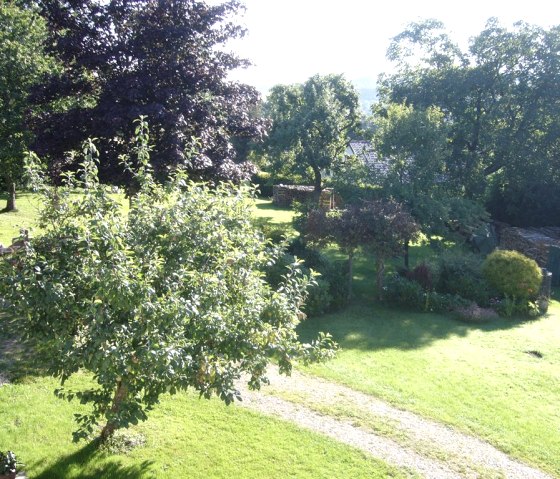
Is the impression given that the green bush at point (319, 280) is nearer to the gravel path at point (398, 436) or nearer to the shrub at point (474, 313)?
the shrub at point (474, 313)

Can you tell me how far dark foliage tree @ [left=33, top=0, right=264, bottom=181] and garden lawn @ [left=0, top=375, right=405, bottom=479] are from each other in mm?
6561

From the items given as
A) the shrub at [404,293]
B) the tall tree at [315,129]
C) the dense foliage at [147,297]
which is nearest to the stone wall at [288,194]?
the tall tree at [315,129]

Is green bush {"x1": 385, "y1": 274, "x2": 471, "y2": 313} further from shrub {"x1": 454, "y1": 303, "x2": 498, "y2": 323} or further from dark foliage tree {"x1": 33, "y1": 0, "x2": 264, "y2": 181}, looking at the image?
dark foliage tree {"x1": 33, "y1": 0, "x2": 264, "y2": 181}

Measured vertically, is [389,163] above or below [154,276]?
above

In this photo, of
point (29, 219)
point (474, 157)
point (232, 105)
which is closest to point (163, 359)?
point (232, 105)

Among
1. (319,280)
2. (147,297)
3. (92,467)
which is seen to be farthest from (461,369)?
(147,297)

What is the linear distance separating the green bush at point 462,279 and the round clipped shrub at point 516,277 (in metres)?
0.42

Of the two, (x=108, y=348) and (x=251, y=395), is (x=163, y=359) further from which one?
(x=251, y=395)

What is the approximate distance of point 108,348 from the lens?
215 inches

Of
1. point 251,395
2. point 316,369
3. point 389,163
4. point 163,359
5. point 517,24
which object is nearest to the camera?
point 163,359

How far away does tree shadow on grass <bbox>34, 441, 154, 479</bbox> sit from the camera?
23.6 feet

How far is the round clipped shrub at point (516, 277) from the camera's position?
17078mm

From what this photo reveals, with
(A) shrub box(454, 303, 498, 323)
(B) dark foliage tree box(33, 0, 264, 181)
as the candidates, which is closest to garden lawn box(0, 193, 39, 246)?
(B) dark foliage tree box(33, 0, 264, 181)

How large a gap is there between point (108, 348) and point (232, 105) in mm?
11468
